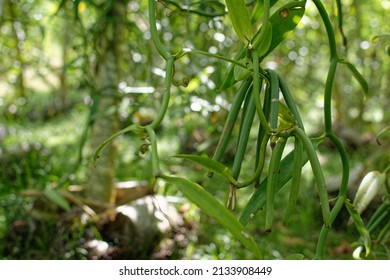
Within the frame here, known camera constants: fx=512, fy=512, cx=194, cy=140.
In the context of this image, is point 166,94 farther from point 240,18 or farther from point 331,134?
point 331,134

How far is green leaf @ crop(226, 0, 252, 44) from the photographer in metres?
0.45

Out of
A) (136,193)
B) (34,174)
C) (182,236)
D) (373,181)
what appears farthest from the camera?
(34,174)

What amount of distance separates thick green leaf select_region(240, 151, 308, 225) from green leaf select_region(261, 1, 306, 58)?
0.38 ft

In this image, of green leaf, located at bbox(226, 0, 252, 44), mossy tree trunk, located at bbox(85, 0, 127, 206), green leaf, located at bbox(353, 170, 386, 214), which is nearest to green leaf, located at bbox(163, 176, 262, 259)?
green leaf, located at bbox(226, 0, 252, 44)

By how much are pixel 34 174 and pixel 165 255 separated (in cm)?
86

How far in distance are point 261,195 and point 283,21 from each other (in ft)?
0.59

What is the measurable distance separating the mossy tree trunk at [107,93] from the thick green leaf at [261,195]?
0.85 meters

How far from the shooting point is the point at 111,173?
1382mm

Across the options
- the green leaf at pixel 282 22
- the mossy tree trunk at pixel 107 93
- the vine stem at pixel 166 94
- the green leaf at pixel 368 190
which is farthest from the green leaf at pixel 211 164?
the mossy tree trunk at pixel 107 93

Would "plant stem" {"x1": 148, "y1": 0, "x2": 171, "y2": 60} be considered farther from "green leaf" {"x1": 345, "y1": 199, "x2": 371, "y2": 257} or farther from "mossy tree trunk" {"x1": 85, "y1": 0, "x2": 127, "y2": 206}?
"mossy tree trunk" {"x1": 85, "y1": 0, "x2": 127, "y2": 206}

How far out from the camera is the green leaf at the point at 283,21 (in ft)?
1.68
